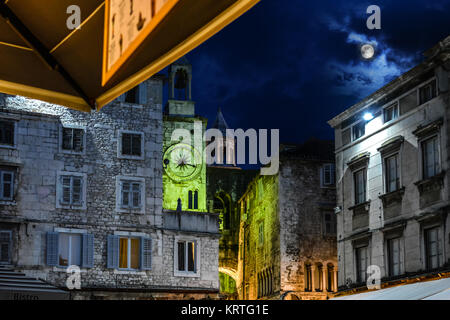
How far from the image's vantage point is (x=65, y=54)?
23.8 ft

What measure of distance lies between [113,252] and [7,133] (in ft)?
23.6

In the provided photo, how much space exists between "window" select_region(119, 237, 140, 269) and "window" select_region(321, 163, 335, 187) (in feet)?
39.6

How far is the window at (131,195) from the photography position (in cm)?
3381

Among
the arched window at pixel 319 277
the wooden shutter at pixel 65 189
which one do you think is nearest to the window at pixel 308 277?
the arched window at pixel 319 277

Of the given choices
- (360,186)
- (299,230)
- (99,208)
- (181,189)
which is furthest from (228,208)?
(360,186)

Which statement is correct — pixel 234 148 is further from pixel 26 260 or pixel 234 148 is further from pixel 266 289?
pixel 26 260

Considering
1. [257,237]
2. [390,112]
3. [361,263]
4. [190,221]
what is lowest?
[361,263]

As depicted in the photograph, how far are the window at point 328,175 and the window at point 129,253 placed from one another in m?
12.1

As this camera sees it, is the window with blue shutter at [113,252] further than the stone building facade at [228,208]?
No

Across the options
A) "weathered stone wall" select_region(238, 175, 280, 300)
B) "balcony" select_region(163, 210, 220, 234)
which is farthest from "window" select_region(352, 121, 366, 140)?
"weathered stone wall" select_region(238, 175, 280, 300)

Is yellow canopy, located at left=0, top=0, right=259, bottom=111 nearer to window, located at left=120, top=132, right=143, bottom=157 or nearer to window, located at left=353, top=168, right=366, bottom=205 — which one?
window, located at left=353, top=168, right=366, bottom=205

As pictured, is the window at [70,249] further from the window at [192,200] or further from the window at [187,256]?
the window at [192,200]

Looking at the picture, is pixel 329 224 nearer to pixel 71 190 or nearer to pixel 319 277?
pixel 319 277

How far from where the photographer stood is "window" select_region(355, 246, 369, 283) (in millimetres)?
27638
